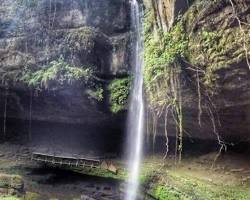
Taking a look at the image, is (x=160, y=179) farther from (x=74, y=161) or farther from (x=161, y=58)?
(x=161, y=58)

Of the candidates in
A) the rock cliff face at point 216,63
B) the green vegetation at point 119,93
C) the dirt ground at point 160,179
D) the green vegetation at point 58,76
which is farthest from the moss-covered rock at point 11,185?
the rock cliff face at point 216,63

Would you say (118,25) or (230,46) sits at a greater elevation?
(118,25)

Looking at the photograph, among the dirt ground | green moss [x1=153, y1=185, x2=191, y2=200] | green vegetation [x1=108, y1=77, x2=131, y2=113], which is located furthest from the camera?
green vegetation [x1=108, y1=77, x2=131, y2=113]

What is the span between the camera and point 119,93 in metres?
11.6

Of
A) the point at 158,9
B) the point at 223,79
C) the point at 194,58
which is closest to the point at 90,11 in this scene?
the point at 158,9

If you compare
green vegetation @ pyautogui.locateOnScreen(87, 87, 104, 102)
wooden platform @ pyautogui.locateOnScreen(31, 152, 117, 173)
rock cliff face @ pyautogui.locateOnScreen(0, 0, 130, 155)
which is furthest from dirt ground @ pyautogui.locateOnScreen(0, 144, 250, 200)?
green vegetation @ pyautogui.locateOnScreen(87, 87, 104, 102)

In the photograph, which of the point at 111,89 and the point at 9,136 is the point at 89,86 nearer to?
the point at 111,89

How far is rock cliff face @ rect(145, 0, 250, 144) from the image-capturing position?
8.29m

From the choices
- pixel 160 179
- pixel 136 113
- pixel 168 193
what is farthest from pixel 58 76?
pixel 168 193

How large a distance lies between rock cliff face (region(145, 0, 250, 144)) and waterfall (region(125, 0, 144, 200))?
1294 millimetres

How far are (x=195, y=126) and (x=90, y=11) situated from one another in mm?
4954

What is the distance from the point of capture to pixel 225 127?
10031 mm

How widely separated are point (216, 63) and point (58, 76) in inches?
207

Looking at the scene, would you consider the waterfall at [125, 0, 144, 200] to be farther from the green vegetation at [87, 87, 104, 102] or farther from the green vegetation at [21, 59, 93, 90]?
the green vegetation at [21, 59, 93, 90]
